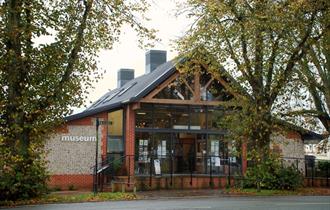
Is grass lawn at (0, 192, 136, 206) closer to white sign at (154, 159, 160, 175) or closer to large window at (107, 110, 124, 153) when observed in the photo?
white sign at (154, 159, 160, 175)

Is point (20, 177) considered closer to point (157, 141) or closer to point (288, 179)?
point (157, 141)

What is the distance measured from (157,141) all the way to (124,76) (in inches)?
751

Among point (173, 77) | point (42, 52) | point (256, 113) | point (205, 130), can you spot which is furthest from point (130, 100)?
point (42, 52)

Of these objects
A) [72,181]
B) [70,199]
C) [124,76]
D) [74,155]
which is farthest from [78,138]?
[124,76]

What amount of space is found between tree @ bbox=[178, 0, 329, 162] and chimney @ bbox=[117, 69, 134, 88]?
72.6 feet

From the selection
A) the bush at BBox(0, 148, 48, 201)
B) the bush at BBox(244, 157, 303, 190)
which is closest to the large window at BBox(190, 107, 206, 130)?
the bush at BBox(244, 157, 303, 190)

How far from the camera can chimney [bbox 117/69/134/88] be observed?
45750mm

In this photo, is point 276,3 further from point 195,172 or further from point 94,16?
point 195,172

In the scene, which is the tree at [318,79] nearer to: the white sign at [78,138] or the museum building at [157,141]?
the museum building at [157,141]

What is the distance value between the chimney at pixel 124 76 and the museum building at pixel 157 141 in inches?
668

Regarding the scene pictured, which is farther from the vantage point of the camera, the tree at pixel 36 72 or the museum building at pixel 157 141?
the museum building at pixel 157 141

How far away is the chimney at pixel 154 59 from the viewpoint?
38406 millimetres

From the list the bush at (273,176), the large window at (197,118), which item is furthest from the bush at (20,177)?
the large window at (197,118)

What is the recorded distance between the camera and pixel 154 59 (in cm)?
3881
